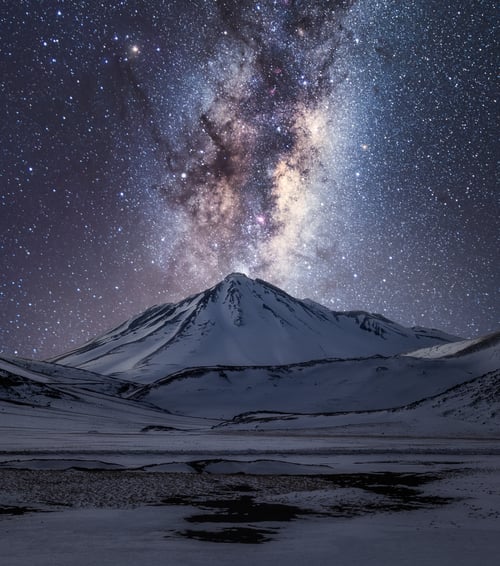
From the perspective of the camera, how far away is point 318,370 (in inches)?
4705

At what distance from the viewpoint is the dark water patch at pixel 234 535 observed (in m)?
9.97

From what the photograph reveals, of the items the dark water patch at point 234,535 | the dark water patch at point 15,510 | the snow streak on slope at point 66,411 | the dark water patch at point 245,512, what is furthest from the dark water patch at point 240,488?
the snow streak on slope at point 66,411

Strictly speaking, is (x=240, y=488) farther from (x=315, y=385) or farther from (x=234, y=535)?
(x=315, y=385)

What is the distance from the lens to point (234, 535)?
1039 cm

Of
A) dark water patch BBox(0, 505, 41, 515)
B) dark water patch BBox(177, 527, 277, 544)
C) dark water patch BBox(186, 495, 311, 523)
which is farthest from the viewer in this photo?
dark water patch BBox(0, 505, 41, 515)

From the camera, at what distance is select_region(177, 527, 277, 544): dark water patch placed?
9.97 m

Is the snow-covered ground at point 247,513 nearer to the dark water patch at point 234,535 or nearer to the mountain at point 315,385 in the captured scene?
the dark water patch at point 234,535

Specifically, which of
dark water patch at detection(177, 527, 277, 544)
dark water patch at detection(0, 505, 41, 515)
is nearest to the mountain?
dark water patch at detection(0, 505, 41, 515)

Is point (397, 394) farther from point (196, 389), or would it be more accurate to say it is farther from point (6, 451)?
point (6, 451)

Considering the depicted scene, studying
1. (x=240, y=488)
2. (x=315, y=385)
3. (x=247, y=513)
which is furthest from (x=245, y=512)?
(x=315, y=385)

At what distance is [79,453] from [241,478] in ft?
39.7

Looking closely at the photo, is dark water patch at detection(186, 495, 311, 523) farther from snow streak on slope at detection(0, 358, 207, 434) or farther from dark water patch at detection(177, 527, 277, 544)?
snow streak on slope at detection(0, 358, 207, 434)

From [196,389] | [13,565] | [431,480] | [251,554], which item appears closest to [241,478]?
[431,480]

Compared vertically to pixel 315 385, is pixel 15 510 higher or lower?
lower
